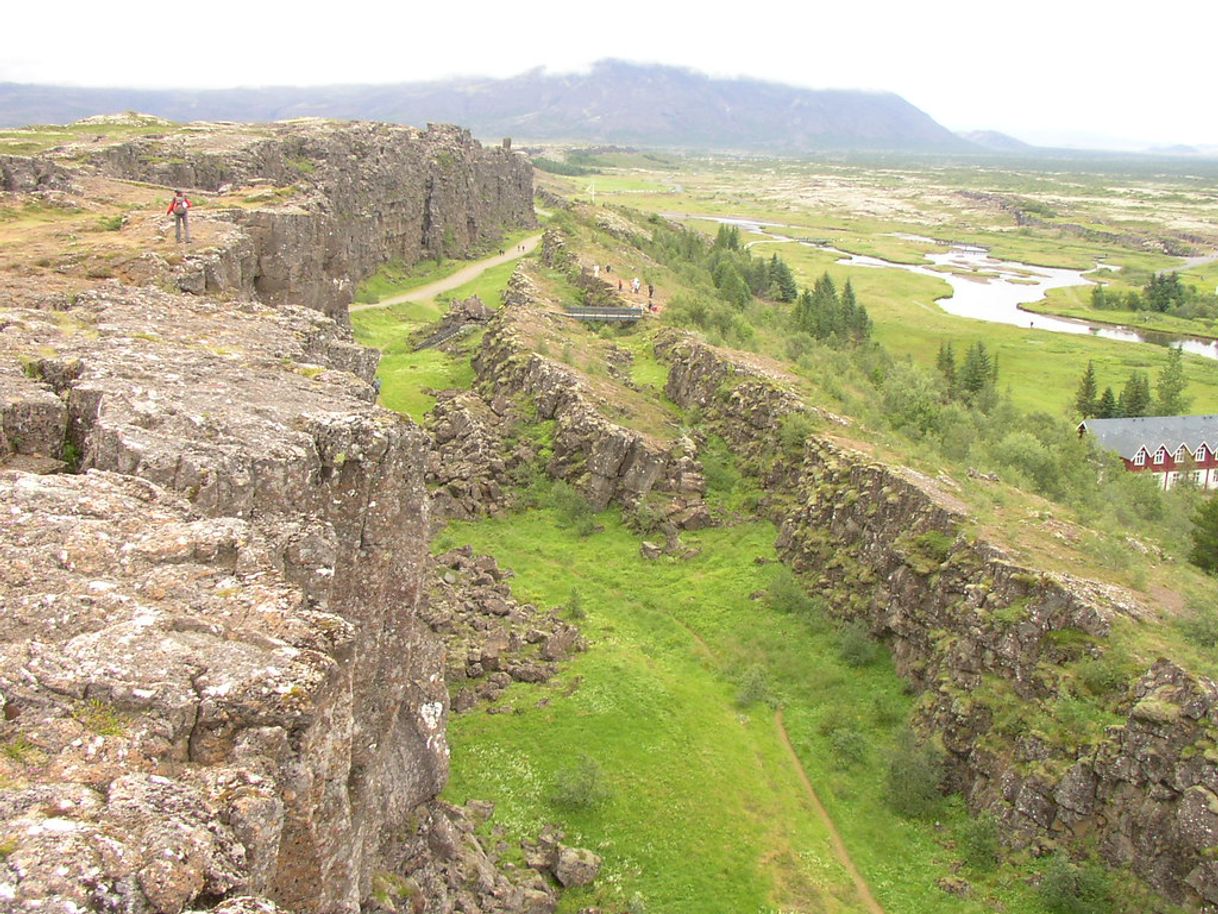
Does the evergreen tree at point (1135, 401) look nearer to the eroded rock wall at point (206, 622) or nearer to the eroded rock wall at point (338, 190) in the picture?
the eroded rock wall at point (338, 190)

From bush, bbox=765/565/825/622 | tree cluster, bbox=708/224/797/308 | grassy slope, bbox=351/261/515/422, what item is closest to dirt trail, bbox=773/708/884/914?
bush, bbox=765/565/825/622

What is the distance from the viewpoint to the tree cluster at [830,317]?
260ft

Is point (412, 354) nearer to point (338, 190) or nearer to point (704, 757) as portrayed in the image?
point (338, 190)

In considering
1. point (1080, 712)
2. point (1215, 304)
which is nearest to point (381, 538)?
point (1080, 712)

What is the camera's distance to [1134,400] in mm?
79062

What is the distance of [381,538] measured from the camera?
1683cm

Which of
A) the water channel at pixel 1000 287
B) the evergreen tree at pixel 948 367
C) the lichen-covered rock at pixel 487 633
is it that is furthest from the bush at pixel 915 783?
the water channel at pixel 1000 287

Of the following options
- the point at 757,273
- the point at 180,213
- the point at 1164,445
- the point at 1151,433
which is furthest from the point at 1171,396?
the point at 180,213

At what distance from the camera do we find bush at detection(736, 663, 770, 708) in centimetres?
3030

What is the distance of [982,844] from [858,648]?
893 centimetres

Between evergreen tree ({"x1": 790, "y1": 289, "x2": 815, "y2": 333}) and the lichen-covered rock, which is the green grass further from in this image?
evergreen tree ({"x1": 790, "y1": 289, "x2": 815, "y2": 333})

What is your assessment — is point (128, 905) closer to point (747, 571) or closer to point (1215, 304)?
point (747, 571)

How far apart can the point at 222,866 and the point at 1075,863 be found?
2180 cm

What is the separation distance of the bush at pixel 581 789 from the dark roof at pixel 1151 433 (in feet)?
182
